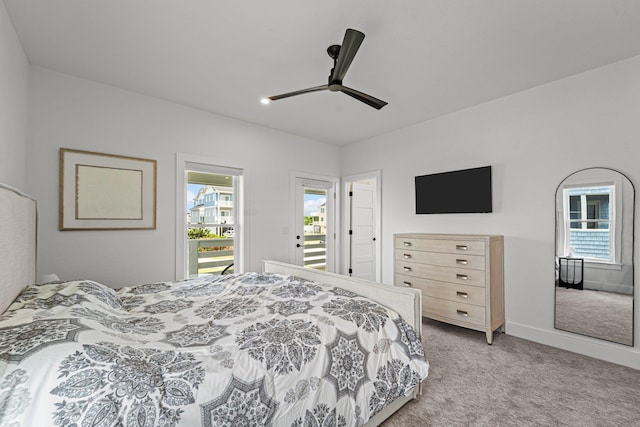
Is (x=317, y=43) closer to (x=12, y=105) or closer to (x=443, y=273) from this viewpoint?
(x=12, y=105)

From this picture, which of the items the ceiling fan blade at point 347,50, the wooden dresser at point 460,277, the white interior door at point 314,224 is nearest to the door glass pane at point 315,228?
the white interior door at point 314,224

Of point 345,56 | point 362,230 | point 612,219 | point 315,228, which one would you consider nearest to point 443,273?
point 612,219

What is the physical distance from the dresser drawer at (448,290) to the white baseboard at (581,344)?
0.61 meters

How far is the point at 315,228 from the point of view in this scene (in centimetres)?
479

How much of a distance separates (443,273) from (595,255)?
1.33 m

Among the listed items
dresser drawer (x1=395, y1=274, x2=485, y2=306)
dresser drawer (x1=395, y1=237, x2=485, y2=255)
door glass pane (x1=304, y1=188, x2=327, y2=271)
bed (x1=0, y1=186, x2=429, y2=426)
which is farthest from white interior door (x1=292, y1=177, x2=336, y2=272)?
bed (x1=0, y1=186, x2=429, y2=426)

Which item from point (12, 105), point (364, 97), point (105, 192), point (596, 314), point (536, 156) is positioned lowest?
point (596, 314)

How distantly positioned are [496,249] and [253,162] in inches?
124

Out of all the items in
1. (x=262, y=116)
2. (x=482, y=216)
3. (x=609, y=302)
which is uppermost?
(x=262, y=116)

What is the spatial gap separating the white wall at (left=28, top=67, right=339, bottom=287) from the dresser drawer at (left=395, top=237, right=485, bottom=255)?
1771 millimetres

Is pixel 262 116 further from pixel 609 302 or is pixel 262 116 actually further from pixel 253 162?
pixel 609 302

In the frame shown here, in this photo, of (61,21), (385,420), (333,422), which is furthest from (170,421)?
(61,21)

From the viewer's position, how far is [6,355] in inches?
34.0

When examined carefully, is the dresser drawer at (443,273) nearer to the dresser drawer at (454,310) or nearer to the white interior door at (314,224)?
the dresser drawer at (454,310)
